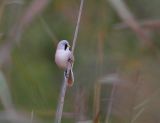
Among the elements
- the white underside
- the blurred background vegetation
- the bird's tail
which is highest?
the white underside

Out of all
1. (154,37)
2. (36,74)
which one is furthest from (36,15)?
(154,37)

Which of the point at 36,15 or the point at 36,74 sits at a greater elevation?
the point at 36,15

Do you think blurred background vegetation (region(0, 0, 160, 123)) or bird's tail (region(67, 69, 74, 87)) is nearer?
bird's tail (region(67, 69, 74, 87))

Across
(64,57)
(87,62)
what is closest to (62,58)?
(64,57)

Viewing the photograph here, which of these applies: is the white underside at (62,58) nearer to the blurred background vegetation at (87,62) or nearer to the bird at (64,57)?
the bird at (64,57)

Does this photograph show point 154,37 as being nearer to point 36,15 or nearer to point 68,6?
point 68,6

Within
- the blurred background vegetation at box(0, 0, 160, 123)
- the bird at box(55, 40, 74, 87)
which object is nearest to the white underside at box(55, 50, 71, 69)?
the bird at box(55, 40, 74, 87)

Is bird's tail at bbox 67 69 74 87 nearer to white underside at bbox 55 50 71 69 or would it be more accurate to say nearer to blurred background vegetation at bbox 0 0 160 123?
white underside at bbox 55 50 71 69

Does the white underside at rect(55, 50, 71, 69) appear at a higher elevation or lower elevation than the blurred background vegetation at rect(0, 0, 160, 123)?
higher

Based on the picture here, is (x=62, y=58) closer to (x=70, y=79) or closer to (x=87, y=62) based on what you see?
(x=70, y=79)

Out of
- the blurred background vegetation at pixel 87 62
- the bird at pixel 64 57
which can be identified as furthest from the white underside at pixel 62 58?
the blurred background vegetation at pixel 87 62
